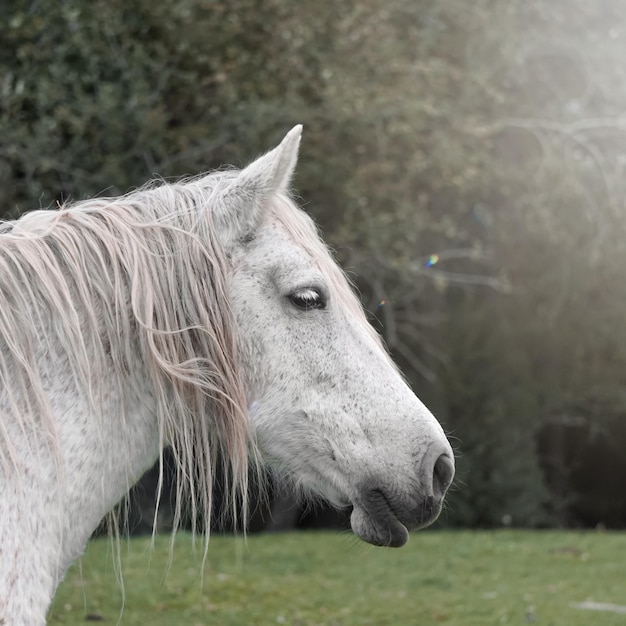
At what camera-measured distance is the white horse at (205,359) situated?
2256 mm

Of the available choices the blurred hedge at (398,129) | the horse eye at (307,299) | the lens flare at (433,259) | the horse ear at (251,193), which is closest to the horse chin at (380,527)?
the horse eye at (307,299)

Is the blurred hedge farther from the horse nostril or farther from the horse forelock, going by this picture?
the horse nostril

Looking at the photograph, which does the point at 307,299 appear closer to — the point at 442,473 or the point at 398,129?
the point at 442,473

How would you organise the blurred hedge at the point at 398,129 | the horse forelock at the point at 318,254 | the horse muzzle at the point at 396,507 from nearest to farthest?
the horse muzzle at the point at 396,507 → the horse forelock at the point at 318,254 → the blurred hedge at the point at 398,129

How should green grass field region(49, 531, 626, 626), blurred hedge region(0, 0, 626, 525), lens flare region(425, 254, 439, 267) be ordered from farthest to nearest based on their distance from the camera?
lens flare region(425, 254, 439, 267) < blurred hedge region(0, 0, 626, 525) < green grass field region(49, 531, 626, 626)

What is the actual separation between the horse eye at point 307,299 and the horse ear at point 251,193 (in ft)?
0.74

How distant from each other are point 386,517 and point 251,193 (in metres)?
0.98

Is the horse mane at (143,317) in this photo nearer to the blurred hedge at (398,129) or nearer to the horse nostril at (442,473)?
the horse nostril at (442,473)

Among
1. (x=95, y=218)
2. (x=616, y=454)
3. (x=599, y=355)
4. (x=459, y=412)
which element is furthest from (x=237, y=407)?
(x=616, y=454)

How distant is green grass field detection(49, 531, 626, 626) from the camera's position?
6.21 meters

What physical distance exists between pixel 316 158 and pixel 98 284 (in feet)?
22.9

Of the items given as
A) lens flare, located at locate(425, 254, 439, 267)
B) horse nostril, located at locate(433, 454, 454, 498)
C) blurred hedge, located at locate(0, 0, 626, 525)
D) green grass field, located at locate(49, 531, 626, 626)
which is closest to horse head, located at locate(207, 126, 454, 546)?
horse nostril, located at locate(433, 454, 454, 498)

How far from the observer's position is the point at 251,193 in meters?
2.46

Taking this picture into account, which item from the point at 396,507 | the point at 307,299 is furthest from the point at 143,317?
the point at 396,507
